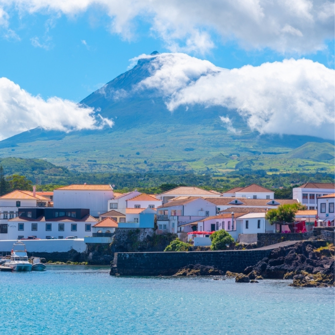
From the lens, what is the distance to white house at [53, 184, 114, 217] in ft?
280

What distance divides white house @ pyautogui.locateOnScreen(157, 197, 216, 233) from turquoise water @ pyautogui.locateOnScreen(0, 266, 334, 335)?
1946 cm

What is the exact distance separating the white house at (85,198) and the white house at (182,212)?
38.0 ft

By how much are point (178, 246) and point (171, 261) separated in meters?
9.77

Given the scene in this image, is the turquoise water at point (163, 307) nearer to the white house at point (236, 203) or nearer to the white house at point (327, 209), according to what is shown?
the white house at point (327, 209)

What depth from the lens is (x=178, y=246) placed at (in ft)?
211

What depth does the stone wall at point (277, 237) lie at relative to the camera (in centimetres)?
5725

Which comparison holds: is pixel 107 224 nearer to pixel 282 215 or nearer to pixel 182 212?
pixel 182 212

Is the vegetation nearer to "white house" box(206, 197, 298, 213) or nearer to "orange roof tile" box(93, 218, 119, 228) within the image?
"white house" box(206, 197, 298, 213)

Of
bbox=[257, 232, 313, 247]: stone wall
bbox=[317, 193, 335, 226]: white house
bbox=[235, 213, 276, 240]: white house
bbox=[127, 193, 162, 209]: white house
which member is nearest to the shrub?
bbox=[235, 213, 276, 240]: white house

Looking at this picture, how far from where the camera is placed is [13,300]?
4388 centimetres

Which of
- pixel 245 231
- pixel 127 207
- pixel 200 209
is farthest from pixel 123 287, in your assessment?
pixel 127 207

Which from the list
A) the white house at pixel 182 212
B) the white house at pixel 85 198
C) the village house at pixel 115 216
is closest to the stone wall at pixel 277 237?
the white house at pixel 182 212

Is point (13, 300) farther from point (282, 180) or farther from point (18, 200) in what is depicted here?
point (282, 180)

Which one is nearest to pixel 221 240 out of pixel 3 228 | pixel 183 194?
pixel 183 194
